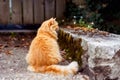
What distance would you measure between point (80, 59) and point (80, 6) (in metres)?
2.85

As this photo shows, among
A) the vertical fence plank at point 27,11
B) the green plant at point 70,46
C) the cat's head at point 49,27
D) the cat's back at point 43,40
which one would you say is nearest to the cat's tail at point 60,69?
the green plant at point 70,46

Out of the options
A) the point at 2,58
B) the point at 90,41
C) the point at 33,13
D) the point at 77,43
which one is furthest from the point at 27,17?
the point at 90,41

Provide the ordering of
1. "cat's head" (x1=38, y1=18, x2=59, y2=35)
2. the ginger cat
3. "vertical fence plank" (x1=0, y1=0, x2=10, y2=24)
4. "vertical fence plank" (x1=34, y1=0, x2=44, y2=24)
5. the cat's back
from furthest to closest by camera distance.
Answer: "vertical fence plank" (x1=34, y1=0, x2=44, y2=24) → "vertical fence plank" (x1=0, y1=0, x2=10, y2=24) → "cat's head" (x1=38, y1=18, x2=59, y2=35) → the cat's back → the ginger cat

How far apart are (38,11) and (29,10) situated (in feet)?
0.69

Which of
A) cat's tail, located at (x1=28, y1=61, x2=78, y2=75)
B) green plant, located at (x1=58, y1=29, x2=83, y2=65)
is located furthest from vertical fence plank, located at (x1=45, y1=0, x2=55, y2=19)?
cat's tail, located at (x1=28, y1=61, x2=78, y2=75)

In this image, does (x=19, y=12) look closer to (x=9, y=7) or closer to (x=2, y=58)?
(x=9, y=7)

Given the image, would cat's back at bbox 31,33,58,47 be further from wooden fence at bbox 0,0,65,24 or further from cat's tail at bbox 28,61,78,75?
wooden fence at bbox 0,0,65,24

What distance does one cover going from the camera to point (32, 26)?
883cm

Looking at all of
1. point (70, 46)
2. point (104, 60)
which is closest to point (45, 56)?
point (70, 46)

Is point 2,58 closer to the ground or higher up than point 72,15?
closer to the ground

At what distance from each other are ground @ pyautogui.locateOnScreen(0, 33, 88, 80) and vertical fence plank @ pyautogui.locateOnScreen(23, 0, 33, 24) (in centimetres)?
33

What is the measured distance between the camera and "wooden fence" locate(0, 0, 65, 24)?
27.9ft

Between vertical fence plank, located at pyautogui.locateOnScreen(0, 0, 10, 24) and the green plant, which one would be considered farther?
vertical fence plank, located at pyautogui.locateOnScreen(0, 0, 10, 24)

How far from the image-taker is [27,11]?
8578 millimetres
